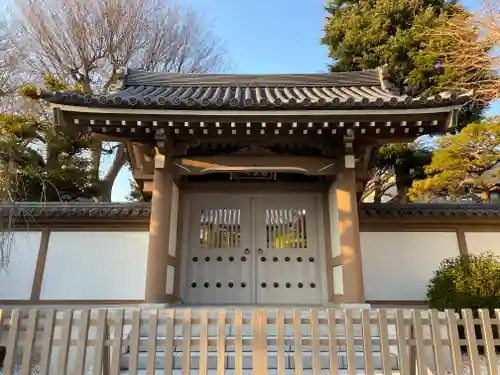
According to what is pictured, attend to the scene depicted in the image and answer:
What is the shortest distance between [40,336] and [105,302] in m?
3.62

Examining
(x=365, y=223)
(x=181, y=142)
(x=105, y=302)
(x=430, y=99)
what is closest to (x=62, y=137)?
(x=105, y=302)

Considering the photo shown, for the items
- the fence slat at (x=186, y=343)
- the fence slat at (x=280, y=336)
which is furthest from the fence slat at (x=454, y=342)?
the fence slat at (x=186, y=343)

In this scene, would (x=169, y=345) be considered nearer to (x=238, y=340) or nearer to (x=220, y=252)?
(x=238, y=340)

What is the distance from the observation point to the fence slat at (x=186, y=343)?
268 centimetres

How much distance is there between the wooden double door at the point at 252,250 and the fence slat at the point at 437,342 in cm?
315

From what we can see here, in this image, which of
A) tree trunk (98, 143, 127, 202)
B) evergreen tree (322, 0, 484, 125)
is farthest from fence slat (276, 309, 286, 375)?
tree trunk (98, 143, 127, 202)

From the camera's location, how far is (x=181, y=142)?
5.18 metres

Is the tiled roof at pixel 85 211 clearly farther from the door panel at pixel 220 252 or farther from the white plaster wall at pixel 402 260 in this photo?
the white plaster wall at pixel 402 260

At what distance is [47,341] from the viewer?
8.89 ft

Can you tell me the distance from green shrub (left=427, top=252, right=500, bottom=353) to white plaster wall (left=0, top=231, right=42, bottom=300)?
685cm

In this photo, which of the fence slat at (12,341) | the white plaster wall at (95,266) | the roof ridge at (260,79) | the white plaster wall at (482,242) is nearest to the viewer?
the fence slat at (12,341)

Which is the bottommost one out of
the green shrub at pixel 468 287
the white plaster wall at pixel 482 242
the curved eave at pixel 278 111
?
the green shrub at pixel 468 287

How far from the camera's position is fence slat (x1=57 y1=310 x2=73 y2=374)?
8.73ft

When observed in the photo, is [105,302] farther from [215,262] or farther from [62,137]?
[62,137]
